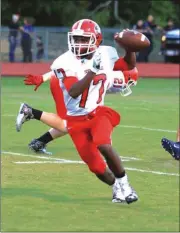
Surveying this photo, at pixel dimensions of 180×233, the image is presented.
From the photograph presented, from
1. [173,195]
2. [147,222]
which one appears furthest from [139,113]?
[147,222]

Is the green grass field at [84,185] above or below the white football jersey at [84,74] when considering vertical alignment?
below

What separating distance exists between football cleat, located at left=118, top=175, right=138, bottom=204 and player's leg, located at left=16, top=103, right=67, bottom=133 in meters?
1.59

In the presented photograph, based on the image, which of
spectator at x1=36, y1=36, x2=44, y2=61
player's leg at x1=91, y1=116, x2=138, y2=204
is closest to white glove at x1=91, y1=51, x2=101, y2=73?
player's leg at x1=91, y1=116, x2=138, y2=204

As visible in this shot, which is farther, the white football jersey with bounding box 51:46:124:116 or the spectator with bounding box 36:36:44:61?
the spectator with bounding box 36:36:44:61

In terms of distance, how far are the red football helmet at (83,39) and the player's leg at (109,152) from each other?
2.33 ft

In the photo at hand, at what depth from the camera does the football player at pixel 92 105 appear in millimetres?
9875

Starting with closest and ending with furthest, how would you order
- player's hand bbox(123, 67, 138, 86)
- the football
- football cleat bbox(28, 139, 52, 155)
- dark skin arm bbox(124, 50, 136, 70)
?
the football → dark skin arm bbox(124, 50, 136, 70) → player's hand bbox(123, 67, 138, 86) → football cleat bbox(28, 139, 52, 155)

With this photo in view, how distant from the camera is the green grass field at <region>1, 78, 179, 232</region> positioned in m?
9.05

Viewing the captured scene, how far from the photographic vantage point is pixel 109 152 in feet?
32.2

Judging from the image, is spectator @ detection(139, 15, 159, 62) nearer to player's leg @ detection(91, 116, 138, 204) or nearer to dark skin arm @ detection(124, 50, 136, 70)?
dark skin arm @ detection(124, 50, 136, 70)

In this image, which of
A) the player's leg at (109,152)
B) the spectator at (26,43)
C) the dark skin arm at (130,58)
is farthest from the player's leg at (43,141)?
the spectator at (26,43)

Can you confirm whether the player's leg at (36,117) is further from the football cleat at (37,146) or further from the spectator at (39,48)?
the spectator at (39,48)

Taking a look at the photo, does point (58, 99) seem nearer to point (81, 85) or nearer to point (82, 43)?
point (82, 43)

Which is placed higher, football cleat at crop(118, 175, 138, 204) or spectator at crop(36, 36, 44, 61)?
football cleat at crop(118, 175, 138, 204)
